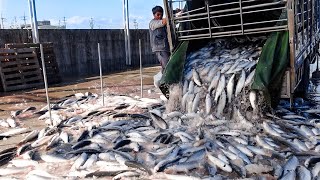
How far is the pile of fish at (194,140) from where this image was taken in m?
4.59

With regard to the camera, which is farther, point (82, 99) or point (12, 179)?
point (82, 99)

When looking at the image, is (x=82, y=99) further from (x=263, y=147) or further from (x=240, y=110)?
(x=263, y=147)

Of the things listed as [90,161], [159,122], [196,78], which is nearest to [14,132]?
[90,161]

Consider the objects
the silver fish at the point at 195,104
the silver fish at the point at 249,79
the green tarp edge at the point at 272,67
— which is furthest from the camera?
the silver fish at the point at 195,104

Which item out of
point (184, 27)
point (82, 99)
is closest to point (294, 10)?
point (184, 27)

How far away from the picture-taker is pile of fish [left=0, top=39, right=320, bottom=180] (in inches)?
181

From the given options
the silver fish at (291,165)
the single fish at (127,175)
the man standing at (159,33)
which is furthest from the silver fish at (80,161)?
the man standing at (159,33)

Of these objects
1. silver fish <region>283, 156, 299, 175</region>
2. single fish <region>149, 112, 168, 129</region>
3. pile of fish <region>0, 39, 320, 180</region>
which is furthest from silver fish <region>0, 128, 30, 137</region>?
silver fish <region>283, 156, 299, 175</region>

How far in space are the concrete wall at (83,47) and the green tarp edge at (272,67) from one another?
41.5 feet

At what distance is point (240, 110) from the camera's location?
623 cm

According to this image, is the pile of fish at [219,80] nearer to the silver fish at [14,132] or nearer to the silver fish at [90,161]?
the silver fish at [90,161]

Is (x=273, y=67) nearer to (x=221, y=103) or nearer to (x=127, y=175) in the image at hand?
(x=221, y=103)

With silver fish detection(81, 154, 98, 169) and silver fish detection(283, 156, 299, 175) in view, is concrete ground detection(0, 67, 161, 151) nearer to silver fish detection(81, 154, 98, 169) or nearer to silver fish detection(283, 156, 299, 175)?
silver fish detection(81, 154, 98, 169)

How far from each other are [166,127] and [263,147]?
6.15ft
